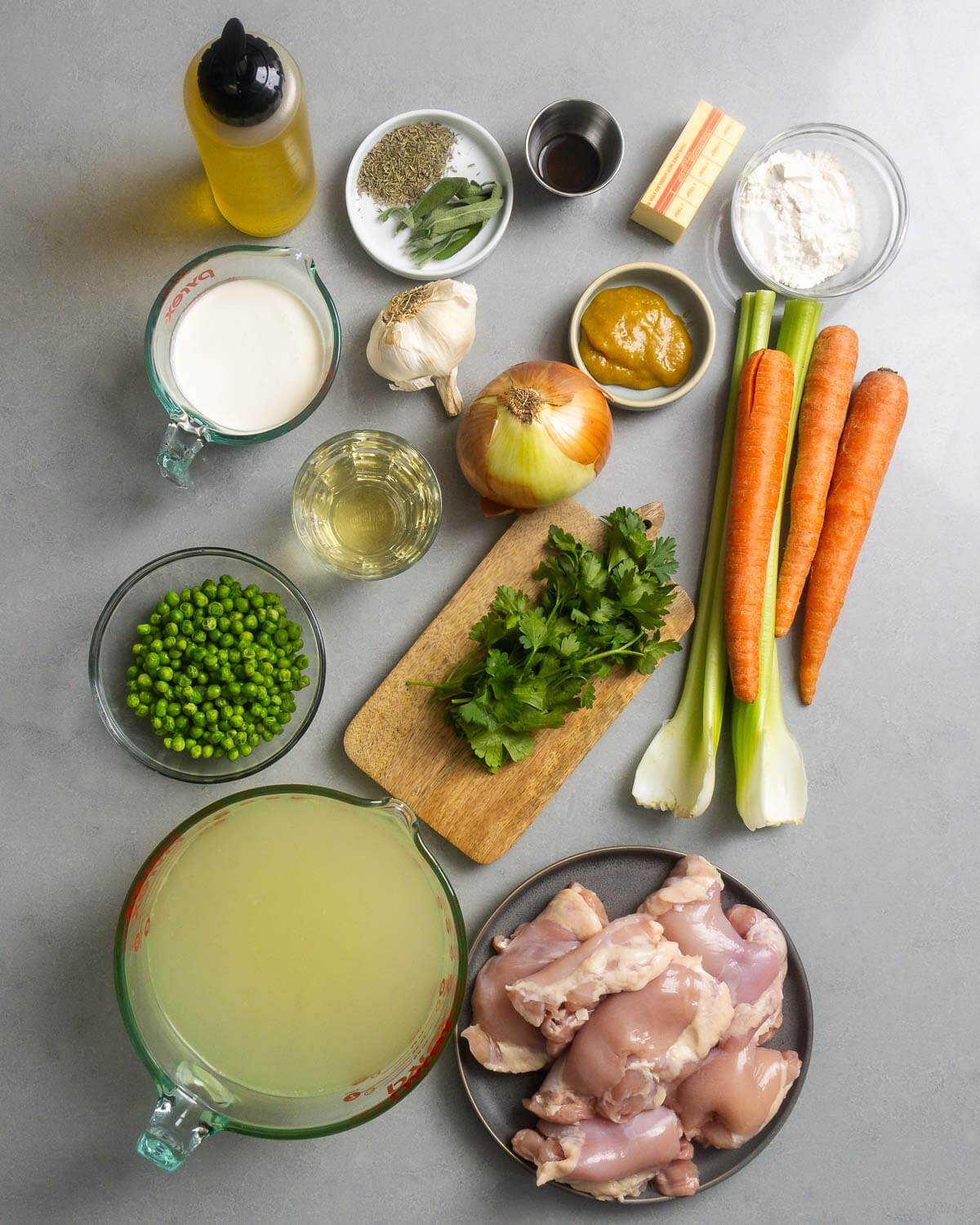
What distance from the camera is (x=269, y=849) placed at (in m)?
1.44

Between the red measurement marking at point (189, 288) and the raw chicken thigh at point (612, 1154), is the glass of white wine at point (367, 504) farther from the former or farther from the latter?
the raw chicken thigh at point (612, 1154)

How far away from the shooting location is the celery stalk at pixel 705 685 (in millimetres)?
1798

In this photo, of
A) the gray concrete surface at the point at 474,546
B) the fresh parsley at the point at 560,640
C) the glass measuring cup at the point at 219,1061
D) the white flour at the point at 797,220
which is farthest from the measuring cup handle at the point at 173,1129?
the white flour at the point at 797,220

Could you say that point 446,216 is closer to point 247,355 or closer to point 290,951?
point 247,355

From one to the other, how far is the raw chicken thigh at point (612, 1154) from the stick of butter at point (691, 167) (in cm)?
164

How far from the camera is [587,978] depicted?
1.64m

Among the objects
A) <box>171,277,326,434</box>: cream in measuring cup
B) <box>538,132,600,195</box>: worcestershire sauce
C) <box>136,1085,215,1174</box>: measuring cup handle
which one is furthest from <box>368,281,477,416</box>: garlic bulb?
<box>136,1085,215,1174</box>: measuring cup handle

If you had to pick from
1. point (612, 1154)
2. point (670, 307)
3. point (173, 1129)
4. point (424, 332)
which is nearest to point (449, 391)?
point (424, 332)

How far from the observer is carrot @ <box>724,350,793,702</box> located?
1775 mm

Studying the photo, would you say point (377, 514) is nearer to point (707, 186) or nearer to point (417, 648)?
point (417, 648)

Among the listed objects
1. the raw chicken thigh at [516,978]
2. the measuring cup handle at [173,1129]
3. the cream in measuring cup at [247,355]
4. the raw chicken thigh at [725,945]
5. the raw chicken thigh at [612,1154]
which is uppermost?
the cream in measuring cup at [247,355]

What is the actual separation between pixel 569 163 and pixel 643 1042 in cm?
161

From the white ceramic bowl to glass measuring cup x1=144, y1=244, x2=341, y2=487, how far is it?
0.18 metres

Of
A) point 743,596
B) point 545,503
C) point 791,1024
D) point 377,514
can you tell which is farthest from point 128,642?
point 791,1024
